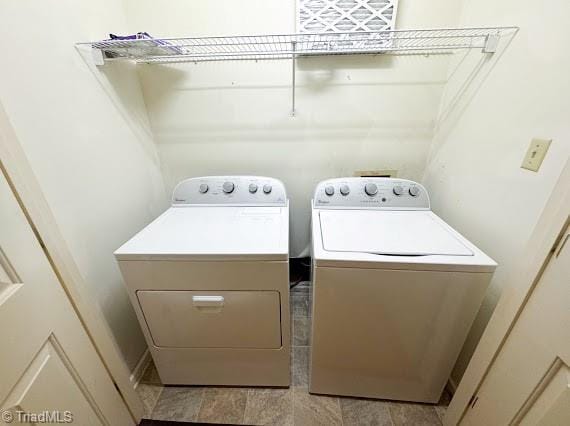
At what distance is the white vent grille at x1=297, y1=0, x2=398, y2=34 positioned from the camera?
4.02ft

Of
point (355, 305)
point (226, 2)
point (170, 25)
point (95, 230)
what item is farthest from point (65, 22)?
point (355, 305)

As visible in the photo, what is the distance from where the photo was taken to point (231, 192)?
1.45 meters

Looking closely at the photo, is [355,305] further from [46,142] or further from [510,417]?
[46,142]

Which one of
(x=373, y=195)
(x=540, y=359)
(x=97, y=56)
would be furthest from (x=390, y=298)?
(x=97, y=56)

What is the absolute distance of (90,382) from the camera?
88cm

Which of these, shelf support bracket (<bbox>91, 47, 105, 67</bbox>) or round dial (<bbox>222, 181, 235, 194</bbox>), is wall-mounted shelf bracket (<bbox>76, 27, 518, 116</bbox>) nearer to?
shelf support bracket (<bbox>91, 47, 105, 67</bbox>)

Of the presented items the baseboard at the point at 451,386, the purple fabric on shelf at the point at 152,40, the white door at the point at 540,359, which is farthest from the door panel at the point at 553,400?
the purple fabric on shelf at the point at 152,40

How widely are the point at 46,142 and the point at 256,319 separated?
1.08 meters

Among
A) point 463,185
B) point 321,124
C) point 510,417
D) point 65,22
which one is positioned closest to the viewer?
point 510,417

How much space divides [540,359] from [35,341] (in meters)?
1.45

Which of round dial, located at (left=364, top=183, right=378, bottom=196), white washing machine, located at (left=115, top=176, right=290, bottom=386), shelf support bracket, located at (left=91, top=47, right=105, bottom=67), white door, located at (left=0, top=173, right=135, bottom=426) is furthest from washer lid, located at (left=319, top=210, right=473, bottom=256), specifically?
shelf support bracket, located at (left=91, top=47, right=105, bottom=67)

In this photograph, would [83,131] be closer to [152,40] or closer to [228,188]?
[152,40]

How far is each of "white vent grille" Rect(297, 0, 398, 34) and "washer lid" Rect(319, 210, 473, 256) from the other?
97 centimetres

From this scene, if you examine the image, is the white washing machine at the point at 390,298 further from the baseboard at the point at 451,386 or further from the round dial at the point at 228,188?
the round dial at the point at 228,188
